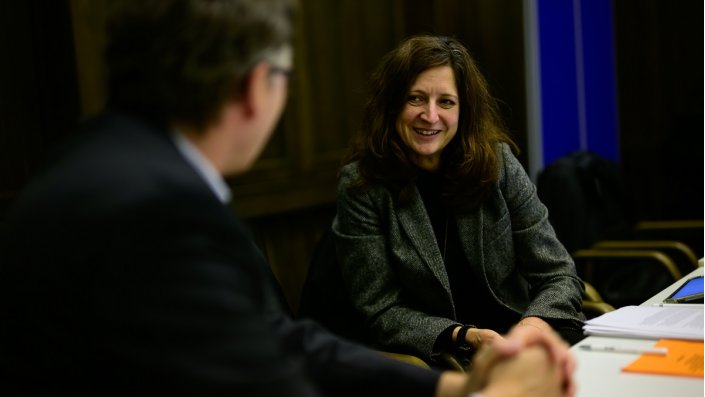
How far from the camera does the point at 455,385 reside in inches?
57.5

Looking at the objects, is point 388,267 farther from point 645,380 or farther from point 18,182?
point 18,182

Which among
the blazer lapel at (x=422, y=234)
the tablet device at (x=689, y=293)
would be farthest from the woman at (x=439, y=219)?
the tablet device at (x=689, y=293)

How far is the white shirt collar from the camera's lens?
44.9 inches

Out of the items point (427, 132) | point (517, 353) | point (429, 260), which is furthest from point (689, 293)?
point (517, 353)

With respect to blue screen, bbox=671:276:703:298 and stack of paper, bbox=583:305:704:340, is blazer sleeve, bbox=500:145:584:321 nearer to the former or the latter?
blue screen, bbox=671:276:703:298

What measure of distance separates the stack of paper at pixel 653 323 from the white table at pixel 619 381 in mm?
65

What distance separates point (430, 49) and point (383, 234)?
21.8 inches

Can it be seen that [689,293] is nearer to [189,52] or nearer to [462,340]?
[462,340]

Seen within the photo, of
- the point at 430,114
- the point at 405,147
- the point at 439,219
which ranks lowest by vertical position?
the point at 439,219

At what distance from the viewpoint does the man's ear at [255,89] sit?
116 cm

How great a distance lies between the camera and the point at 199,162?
1153 millimetres

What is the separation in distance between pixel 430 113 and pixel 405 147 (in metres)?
0.14

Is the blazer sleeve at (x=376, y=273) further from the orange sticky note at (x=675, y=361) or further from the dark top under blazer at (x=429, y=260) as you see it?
the orange sticky note at (x=675, y=361)

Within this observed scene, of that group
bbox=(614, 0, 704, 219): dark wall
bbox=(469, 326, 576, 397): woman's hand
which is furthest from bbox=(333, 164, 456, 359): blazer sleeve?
bbox=(614, 0, 704, 219): dark wall
